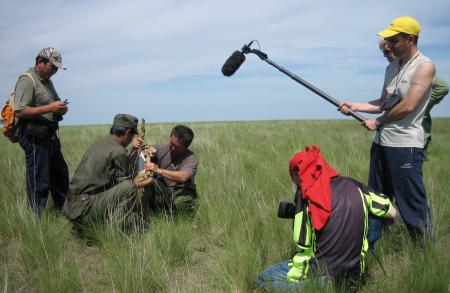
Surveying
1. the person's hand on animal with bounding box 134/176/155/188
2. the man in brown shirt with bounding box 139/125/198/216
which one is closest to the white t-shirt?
the man in brown shirt with bounding box 139/125/198/216

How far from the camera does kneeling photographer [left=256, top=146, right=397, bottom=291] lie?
8.28ft

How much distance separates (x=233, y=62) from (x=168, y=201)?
1.81 meters

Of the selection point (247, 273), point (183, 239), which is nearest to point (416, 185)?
point (247, 273)

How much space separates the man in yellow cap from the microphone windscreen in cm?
146

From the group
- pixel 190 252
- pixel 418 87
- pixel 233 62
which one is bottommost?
pixel 190 252

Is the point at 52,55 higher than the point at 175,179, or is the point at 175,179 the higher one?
the point at 52,55

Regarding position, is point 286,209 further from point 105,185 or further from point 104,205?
point 105,185

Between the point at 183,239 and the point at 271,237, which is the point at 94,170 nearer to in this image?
the point at 183,239

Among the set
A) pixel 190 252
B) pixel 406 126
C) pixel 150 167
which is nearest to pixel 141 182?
pixel 150 167

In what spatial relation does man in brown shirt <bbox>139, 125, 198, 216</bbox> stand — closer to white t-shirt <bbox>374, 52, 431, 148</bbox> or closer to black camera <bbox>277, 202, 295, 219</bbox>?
black camera <bbox>277, 202, 295, 219</bbox>

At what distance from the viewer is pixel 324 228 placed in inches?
101

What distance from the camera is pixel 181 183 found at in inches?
190

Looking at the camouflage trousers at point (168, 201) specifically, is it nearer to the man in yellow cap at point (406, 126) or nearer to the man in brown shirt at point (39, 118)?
the man in brown shirt at point (39, 118)

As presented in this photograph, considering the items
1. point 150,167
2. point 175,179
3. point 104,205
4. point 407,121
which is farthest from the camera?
point 175,179
